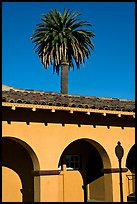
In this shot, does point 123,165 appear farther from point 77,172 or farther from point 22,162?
point 22,162

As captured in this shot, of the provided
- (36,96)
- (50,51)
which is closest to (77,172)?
(36,96)

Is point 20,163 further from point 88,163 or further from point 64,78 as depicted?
point 64,78

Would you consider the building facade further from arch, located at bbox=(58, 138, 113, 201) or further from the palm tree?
the palm tree

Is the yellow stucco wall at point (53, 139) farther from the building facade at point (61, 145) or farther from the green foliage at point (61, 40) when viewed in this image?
the green foliage at point (61, 40)

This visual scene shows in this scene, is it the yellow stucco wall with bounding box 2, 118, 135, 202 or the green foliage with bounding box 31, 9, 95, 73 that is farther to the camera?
the green foliage with bounding box 31, 9, 95, 73

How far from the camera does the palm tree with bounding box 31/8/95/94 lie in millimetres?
27391

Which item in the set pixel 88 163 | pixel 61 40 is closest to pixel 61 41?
pixel 61 40

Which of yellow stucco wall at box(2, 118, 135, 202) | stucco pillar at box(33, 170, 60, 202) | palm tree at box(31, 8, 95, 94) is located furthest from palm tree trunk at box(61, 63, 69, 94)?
stucco pillar at box(33, 170, 60, 202)

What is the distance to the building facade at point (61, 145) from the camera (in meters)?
11.2

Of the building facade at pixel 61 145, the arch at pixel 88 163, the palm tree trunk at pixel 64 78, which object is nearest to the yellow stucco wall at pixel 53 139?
the building facade at pixel 61 145

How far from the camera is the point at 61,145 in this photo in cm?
1179

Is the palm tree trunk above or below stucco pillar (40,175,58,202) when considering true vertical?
above

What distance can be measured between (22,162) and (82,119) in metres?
3.07

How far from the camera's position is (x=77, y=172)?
14914 mm
